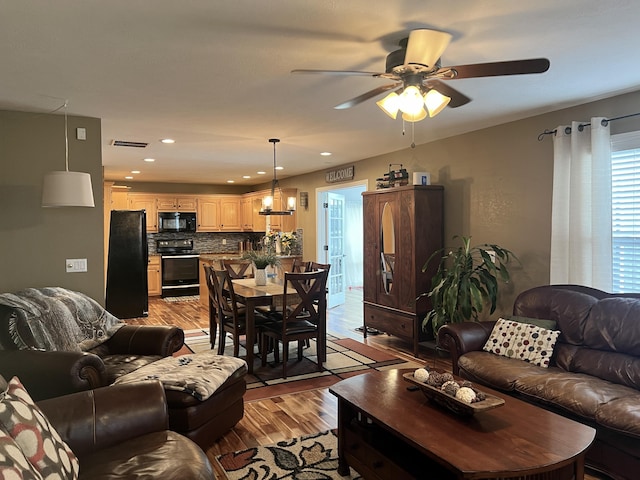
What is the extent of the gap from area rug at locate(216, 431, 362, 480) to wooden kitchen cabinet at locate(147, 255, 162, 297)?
7056mm

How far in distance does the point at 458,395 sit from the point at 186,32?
2.32 m

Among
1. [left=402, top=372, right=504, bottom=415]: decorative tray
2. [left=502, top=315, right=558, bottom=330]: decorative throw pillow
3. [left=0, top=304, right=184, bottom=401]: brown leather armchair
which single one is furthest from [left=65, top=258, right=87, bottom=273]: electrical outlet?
[left=502, top=315, right=558, bottom=330]: decorative throw pillow

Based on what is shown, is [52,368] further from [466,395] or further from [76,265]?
[466,395]

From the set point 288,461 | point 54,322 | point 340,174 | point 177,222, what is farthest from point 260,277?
point 177,222

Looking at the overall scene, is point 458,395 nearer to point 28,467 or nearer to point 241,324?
point 28,467

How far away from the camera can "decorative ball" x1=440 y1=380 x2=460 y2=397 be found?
2254 mm

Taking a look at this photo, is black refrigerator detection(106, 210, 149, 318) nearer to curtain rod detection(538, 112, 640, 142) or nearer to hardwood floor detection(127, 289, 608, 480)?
hardwood floor detection(127, 289, 608, 480)

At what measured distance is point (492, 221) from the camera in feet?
15.3

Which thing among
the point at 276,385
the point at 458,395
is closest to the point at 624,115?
the point at 458,395

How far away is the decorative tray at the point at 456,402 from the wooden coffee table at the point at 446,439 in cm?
A: 4

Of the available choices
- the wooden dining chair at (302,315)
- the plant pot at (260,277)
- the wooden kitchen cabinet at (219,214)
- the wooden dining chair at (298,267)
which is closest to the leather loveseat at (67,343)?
the wooden dining chair at (302,315)

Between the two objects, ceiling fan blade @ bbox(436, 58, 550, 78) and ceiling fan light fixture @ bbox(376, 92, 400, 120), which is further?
ceiling fan light fixture @ bbox(376, 92, 400, 120)

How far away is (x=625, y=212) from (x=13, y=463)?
4.15 meters

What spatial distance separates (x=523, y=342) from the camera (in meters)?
3.40
